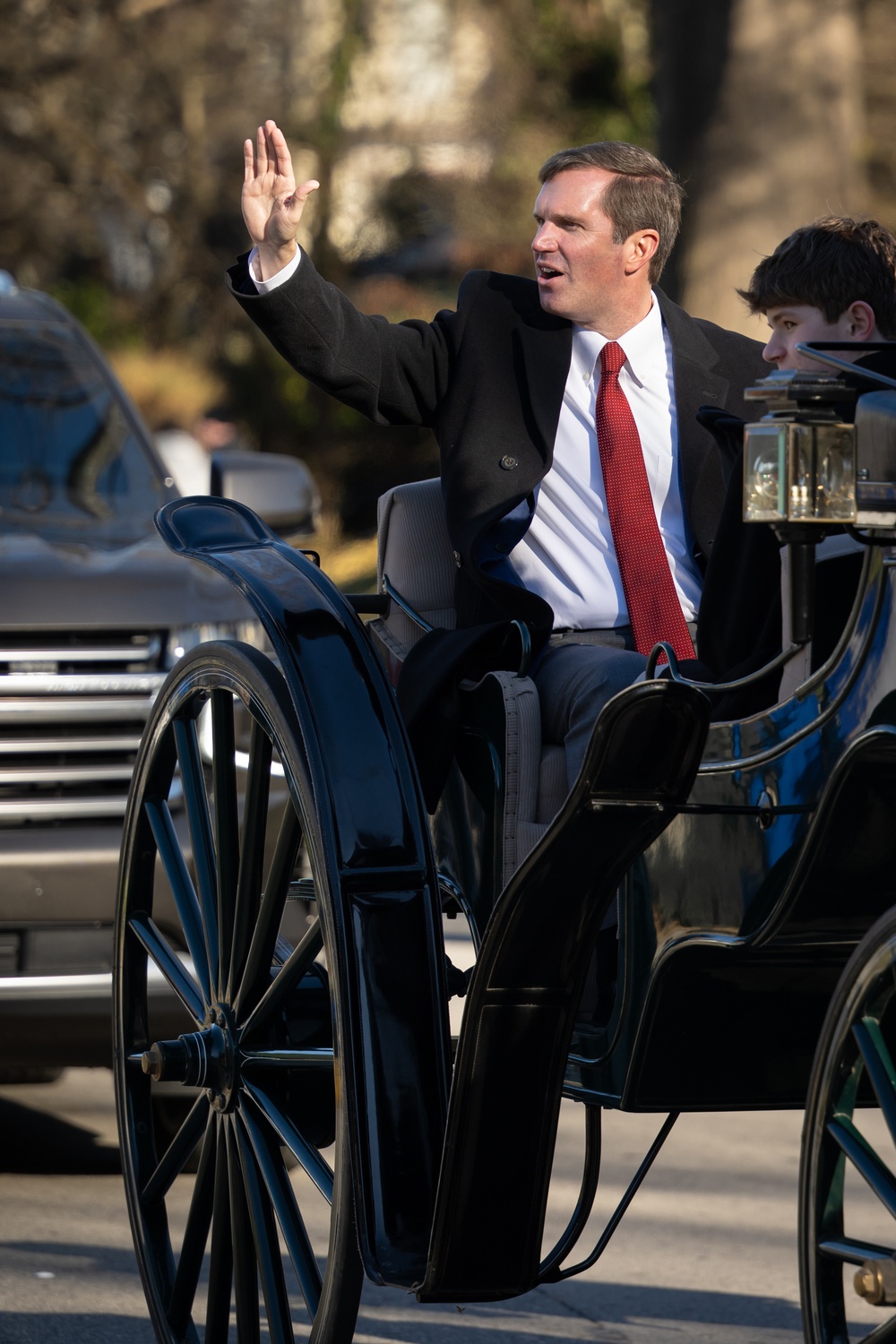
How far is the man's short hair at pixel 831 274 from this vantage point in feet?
10.3

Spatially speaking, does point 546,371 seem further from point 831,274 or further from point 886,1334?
point 886,1334

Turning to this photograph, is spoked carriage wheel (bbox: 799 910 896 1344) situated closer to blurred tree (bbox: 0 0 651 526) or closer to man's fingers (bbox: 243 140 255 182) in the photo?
man's fingers (bbox: 243 140 255 182)

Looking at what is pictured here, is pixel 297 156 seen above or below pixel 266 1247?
above

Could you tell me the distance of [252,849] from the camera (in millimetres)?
3240

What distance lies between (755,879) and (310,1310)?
37.9 inches

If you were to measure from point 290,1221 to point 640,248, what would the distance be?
1812mm

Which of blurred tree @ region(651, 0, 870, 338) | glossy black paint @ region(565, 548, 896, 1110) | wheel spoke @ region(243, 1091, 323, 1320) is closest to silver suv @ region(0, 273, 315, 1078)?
wheel spoke @ region(243, 1091, 323, 1320)

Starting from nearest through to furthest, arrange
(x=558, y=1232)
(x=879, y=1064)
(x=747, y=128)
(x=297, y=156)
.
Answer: (x=879, y=1064) → (x=558, y=1232) → (x=747, y=128) → (x=297, y=156)

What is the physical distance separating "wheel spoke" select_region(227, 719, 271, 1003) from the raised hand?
2.79 feet

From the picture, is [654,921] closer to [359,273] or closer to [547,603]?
[547,603]

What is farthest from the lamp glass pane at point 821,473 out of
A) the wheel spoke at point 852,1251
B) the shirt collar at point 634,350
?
the shirt collar at point 634,350

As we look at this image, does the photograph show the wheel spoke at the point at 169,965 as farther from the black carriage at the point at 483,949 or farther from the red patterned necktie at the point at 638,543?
the red patterned necktie at the point at 638,543

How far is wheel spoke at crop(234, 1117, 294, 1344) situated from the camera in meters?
3.02

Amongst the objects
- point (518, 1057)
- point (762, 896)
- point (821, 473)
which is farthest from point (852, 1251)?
point (821, 473)
